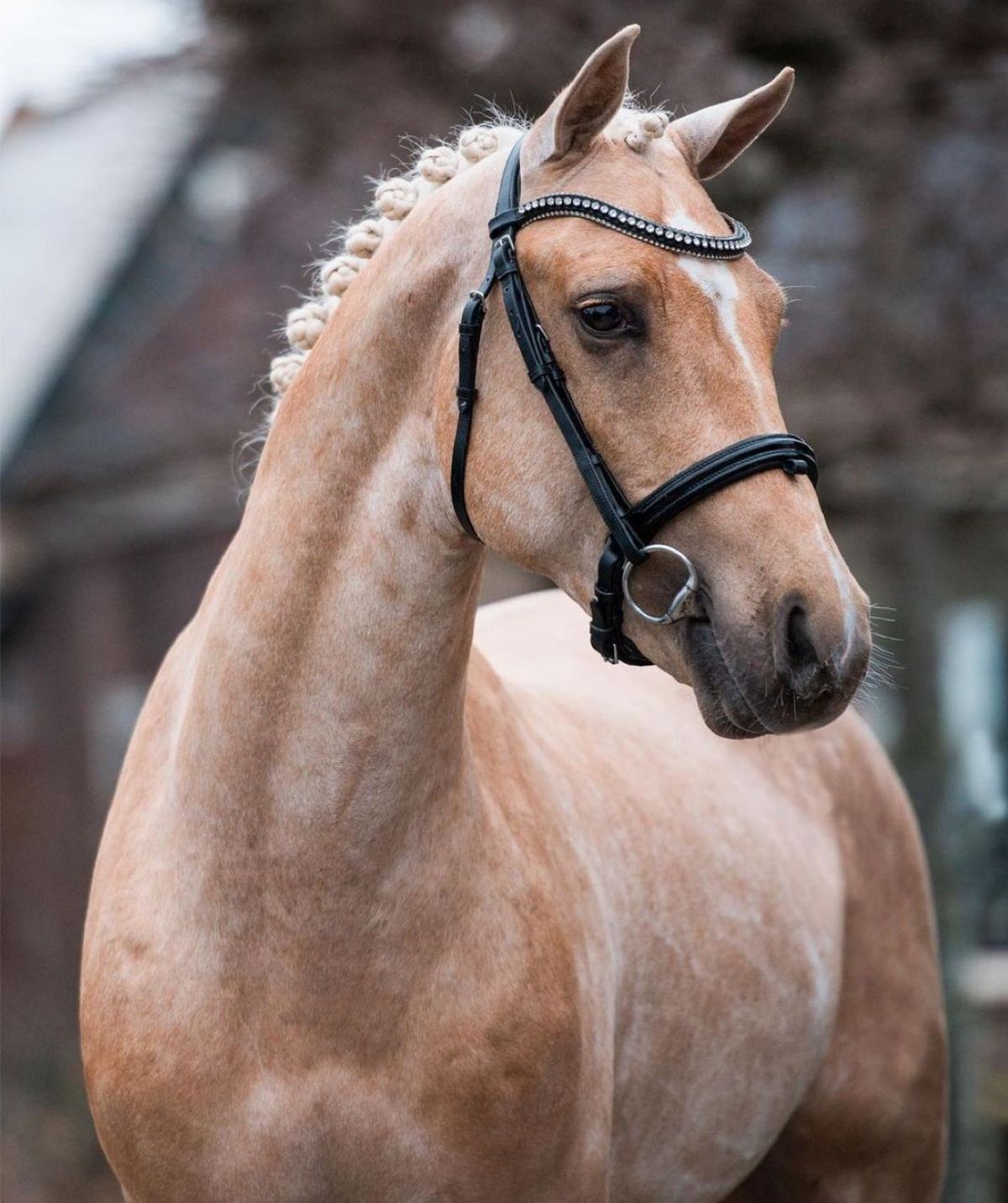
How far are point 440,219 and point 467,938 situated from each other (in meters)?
1.18

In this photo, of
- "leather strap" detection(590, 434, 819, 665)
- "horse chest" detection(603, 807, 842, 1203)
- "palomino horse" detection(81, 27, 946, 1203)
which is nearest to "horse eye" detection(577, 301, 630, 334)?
"palomino horse" detection(81, 27, 946, 1203)

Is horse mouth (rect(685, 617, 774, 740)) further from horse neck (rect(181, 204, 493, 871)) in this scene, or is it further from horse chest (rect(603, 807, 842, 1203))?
horse chest (rect(603, 807, 842, 1203))

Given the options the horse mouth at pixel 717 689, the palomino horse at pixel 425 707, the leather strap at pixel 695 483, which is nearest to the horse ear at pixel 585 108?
the palomino horse at pixel 425 707

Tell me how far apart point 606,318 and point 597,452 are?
0.20 m

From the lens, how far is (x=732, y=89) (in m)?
6.28

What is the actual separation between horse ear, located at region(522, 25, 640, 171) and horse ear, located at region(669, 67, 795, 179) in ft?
0.76

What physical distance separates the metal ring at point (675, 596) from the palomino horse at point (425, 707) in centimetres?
2

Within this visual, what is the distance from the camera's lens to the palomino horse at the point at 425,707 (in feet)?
7.42

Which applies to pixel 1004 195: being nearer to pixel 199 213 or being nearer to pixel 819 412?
pixel 819 412

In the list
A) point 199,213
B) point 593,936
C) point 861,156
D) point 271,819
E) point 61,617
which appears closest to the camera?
point 271,819

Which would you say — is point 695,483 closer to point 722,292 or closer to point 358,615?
point 722,292

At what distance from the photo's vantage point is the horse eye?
2279 mm

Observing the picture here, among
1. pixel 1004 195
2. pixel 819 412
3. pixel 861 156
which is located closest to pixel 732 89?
pixel 861 156

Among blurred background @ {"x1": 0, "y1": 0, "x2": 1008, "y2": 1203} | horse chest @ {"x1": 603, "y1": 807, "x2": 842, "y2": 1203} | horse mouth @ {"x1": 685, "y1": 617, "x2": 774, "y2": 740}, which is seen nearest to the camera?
horse mouth @ {"x1": 685, "y1": 617, "x2": 774, "y2": 740}
